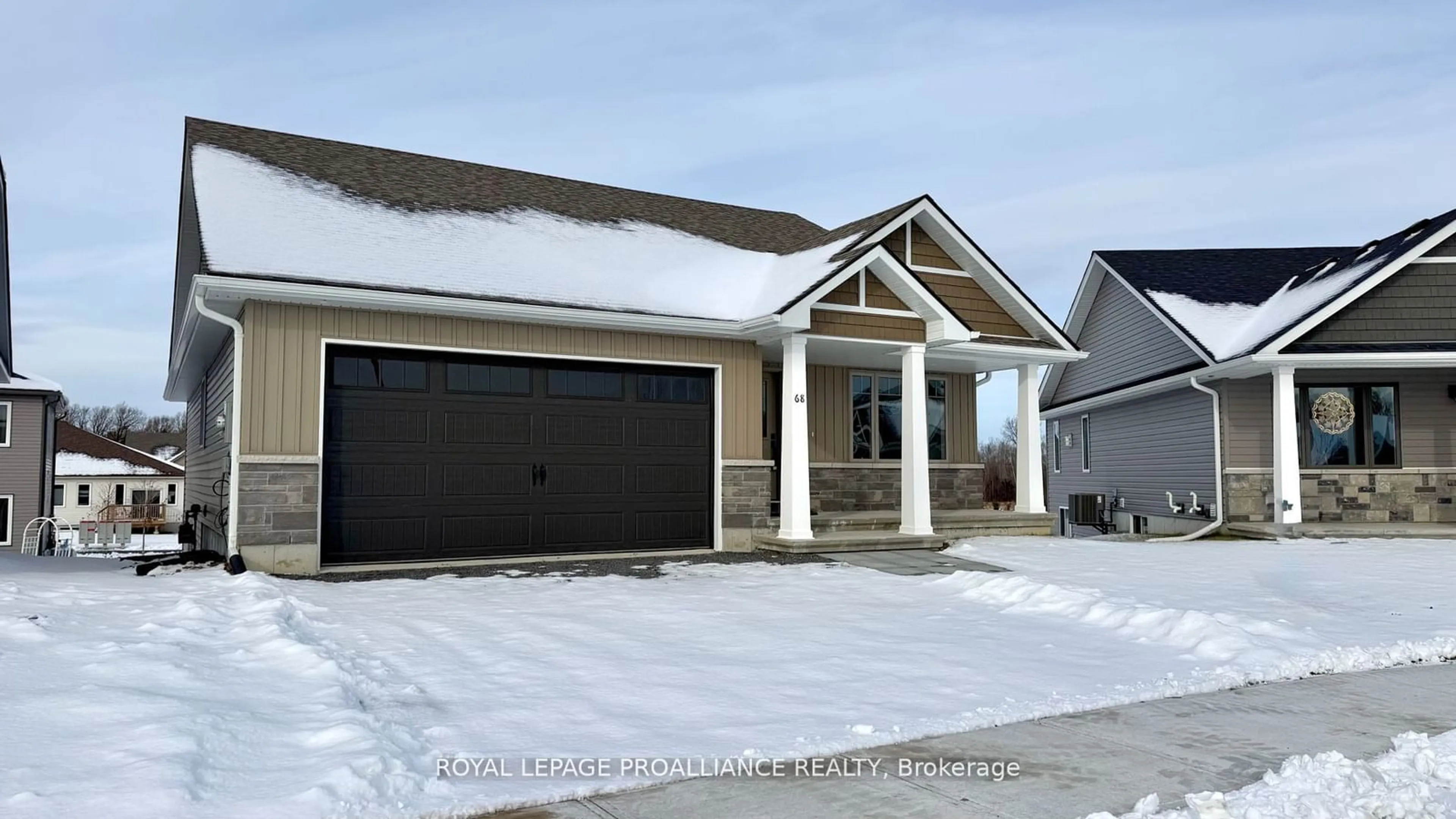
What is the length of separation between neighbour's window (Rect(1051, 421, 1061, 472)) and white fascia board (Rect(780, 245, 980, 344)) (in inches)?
503

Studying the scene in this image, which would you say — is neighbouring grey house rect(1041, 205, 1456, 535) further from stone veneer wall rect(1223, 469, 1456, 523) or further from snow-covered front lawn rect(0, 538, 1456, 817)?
snow-covered front lawn rect(0, 538, 1456, 817)

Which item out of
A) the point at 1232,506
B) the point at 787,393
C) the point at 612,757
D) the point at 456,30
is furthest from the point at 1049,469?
the point at 612,757

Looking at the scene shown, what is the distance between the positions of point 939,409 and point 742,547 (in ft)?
17.6

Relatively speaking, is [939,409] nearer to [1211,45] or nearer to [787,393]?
[787,393]

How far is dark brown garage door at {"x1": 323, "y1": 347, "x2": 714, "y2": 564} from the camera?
1090 centimetres

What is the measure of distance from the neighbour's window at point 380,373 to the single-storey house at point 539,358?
2cm

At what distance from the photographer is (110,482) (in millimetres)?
44219

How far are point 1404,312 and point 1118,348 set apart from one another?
19.2 feet

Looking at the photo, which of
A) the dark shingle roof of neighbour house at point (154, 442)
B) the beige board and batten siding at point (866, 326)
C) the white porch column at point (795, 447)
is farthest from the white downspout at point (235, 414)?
the dark shingle roof of neighbour house at point (154, 442)

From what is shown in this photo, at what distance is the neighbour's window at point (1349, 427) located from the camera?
16.9 meters

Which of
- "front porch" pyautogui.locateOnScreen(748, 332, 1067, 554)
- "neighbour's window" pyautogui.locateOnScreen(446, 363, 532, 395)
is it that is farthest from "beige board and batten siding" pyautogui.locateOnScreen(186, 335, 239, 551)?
"front porch" pyautogui.locateOnScreen(748, 332, 1067, 554)

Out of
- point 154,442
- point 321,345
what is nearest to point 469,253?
point 321,345

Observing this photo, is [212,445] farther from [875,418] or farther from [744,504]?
[875,418]

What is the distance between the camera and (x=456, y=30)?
1340 centimetres
